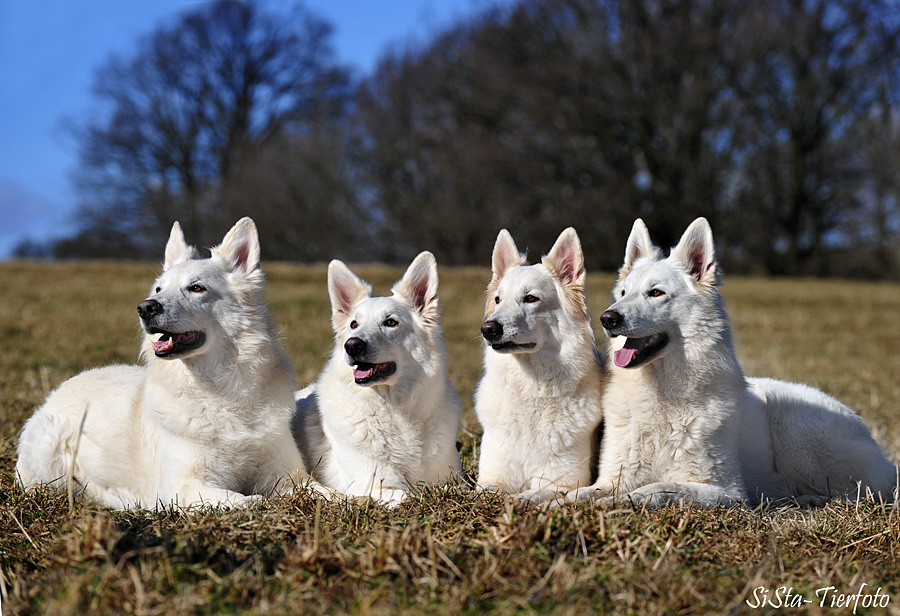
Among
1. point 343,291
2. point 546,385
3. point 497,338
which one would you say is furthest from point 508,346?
point 343,291

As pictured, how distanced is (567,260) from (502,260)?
0.46 meters

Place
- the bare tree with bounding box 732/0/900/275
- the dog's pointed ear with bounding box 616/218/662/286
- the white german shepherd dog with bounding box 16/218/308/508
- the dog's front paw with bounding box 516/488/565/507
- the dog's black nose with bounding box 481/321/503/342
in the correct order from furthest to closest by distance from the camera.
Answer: the bare tree with bounding box 732/0/900/275, the dog's pointed ear with bounding box 616/218/662/286, the white german shepherd dog with bounding box 16/218/308/508, the dog's black nose with bounding box 481/321/503/342, the dog's front paw with bounding box 516/488/565/507

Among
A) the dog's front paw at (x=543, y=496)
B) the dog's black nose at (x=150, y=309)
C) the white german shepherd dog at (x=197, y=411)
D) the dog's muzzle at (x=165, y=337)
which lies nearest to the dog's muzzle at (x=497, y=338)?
the dog's front paw at (x=543, y=496)

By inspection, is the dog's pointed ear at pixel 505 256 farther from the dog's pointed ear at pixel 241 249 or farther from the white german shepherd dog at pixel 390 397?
the dog's pointed ear at pixel 241 249

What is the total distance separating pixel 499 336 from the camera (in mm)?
3979

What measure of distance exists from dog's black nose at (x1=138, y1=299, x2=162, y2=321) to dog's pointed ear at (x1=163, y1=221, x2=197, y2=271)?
0.65m

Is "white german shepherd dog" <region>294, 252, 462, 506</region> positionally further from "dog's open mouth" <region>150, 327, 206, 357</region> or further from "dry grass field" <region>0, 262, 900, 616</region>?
"dog's open mouth" <region>150, 327, 206, 357</region>

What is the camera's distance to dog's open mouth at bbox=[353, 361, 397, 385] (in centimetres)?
417

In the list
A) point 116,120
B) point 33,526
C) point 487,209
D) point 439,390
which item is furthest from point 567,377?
point 116,120

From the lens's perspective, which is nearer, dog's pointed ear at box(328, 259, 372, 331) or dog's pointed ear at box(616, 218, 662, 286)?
dog's pointed ear at box(616, 218, 662, 286)

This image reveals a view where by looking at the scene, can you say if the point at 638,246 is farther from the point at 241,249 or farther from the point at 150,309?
the point at 150,309

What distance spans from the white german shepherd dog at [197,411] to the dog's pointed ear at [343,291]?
0.43 m

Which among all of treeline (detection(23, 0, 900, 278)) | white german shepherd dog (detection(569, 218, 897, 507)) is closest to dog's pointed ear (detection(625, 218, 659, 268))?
white german shepherd dog (detection(569, 218, 897, 507))

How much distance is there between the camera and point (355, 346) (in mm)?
4082
